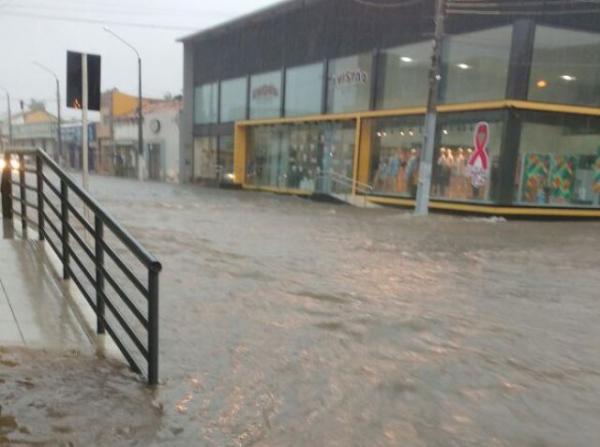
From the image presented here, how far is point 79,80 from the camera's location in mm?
8836

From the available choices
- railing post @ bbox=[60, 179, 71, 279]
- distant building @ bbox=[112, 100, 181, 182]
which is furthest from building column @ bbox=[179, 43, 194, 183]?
railing post @ bbox=[60, 179, 71, 279]

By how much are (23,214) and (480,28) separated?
17.7 metres

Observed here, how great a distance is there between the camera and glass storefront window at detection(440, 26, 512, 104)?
2000cm

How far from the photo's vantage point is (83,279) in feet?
23.7

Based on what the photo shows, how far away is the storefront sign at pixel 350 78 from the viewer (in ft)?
83.5

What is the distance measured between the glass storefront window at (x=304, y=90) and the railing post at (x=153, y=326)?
24575 millimetres

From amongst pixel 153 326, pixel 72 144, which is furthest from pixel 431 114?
pixel 72 144

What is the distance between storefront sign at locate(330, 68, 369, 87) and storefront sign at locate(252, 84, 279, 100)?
4775 mm

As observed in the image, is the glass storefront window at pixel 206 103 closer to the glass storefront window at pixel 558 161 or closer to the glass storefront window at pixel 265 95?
the glass storefront window at pixel 265 95

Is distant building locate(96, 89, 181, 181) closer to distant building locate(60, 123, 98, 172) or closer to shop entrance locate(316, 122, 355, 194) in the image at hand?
distant building locate(60, 123, 98, 172)

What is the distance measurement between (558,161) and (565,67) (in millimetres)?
3121

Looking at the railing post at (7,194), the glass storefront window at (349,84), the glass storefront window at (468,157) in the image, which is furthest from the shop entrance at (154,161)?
the railing post at (7,194)

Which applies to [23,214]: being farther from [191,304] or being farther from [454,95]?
[454,95]

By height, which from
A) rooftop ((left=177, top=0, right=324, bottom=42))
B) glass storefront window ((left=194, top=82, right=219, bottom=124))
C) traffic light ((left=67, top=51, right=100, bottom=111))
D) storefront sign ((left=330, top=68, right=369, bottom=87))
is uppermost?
rooftop ((left=177, top=0, right=324, bottom=42))
